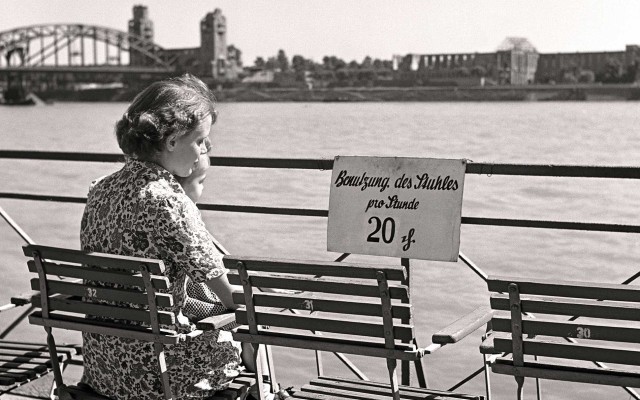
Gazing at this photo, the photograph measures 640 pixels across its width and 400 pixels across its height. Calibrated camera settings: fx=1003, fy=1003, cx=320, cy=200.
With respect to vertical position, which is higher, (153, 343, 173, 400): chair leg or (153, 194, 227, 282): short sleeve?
(153, 194, 227, 282): short sleeve

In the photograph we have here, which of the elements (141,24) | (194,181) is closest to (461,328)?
(194,181)

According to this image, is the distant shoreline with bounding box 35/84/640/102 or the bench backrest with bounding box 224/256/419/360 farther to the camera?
the distant shoreline with bounding box 35/84/640/102

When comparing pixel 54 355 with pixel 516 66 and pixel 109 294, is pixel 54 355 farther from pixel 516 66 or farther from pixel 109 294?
pixel 516 66

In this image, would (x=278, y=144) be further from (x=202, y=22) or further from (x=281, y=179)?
(x=202, y=22)

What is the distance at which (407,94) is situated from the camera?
97562 millimetres

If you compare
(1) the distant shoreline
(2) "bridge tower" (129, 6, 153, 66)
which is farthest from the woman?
(2) "bridge tower" (129, 6, 153, 66)

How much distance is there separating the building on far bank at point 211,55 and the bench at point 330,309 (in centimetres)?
11493

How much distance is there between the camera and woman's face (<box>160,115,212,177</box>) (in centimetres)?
266

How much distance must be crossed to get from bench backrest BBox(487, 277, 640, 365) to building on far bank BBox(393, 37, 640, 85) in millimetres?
109023

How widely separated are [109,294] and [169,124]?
47cm

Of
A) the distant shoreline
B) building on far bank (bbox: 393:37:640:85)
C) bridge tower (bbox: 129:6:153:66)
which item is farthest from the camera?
bridge tower (bbox: 129:6:153:66)

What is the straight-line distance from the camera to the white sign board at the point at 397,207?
11.3ft

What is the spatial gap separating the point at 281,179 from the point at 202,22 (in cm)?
11295

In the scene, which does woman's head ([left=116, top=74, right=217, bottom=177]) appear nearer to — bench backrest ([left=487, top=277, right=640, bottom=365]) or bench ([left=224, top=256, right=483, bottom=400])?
bench ([left=224, top=256, right=483, bottom=400])
